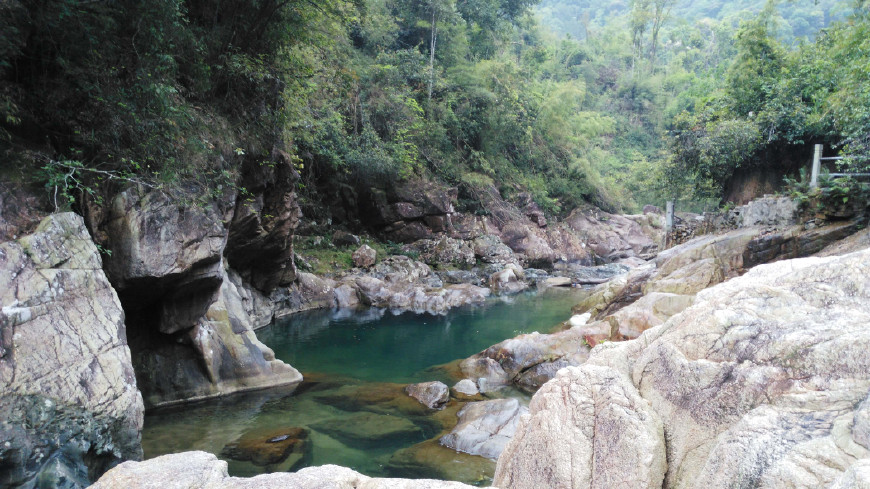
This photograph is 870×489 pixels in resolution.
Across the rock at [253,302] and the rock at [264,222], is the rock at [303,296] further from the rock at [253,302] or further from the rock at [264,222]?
the rock at [264,222]

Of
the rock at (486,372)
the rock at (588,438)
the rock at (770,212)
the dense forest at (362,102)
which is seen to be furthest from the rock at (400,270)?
the rock at (588,438)

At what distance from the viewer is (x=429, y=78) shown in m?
25.4

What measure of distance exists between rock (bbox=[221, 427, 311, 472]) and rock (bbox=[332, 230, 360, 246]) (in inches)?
584

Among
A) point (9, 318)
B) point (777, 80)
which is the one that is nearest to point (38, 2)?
point (9, 318)

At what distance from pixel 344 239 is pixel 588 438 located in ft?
64.6

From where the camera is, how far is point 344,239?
73.8ft

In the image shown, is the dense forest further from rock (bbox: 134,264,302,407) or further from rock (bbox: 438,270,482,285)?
rock (bbox: 438,270,482,285)

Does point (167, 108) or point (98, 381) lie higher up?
point (167, 108)

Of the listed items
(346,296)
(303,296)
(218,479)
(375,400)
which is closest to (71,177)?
(218,479)

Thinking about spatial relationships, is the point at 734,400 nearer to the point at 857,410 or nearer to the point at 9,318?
the point at 857,410

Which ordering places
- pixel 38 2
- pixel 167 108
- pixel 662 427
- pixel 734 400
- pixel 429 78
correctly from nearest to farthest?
pixel 734 400, pixel 662 427, pixel 38 2, pixel 167 108, pixel 429 78

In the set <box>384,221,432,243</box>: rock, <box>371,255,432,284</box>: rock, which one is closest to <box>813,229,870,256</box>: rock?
<box>371,255,432,284</box>: rock

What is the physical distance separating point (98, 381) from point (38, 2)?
4127 mm

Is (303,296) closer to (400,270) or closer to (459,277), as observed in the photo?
(400,270)
